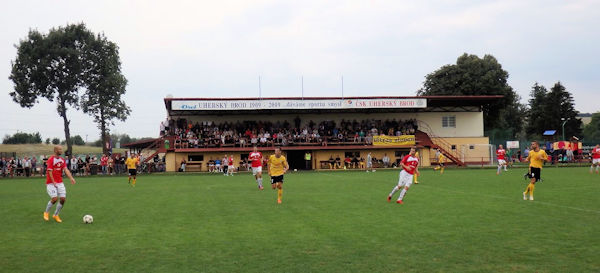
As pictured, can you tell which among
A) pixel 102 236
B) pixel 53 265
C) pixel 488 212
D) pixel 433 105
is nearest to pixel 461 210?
pixel 488 212

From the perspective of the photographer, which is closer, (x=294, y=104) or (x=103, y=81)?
(x=294, y=104)

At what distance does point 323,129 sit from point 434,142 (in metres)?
12.1

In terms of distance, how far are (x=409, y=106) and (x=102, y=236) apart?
1644 inches

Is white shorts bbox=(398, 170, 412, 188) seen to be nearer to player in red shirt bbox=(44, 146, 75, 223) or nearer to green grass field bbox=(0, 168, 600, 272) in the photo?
green grass field bbox=(0, 168, 600, 272)

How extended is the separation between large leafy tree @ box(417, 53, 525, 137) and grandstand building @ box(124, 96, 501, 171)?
16829mm

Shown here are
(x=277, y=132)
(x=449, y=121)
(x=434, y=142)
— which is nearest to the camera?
(x=277, y=132)

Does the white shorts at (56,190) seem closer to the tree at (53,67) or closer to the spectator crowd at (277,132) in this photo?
the spectator crowd at (277,132)

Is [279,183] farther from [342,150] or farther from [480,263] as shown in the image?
[342,150]

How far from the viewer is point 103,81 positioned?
59031mm

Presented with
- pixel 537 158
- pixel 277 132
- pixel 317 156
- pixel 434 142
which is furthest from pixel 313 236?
pixel 434 142

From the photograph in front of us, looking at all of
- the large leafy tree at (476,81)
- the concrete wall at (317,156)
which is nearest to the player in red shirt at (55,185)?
the concrete wall at (317,156)

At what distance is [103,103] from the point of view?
2371 inches

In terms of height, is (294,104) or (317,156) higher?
(294,104)

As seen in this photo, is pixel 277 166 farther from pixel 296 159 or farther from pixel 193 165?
pixel 296 159
